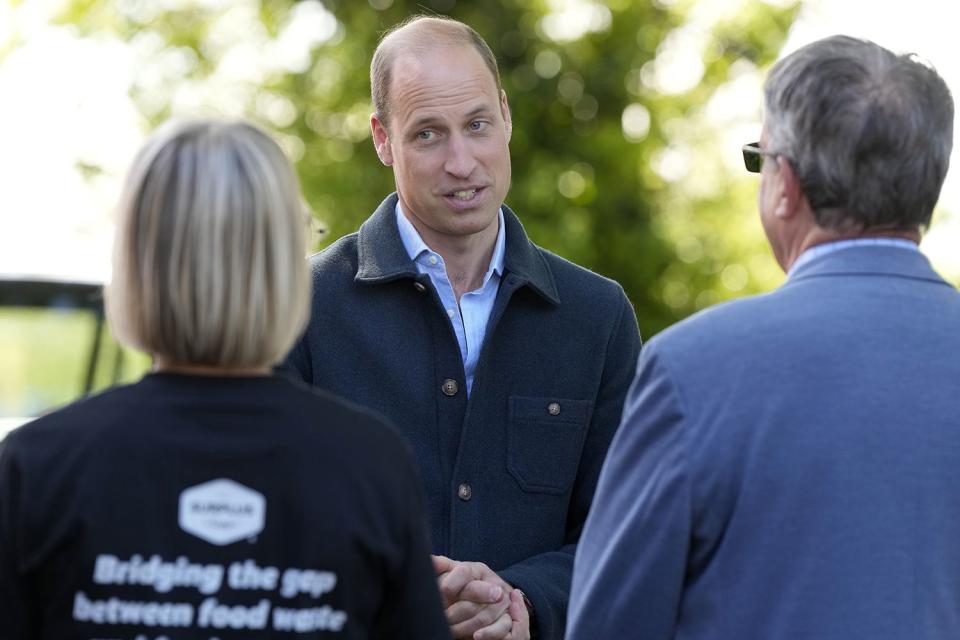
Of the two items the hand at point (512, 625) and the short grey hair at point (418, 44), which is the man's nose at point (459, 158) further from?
the hand at point (512, 625)

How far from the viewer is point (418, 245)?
11.5 feet

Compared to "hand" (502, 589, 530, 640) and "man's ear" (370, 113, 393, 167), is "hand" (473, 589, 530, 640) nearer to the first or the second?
"hand" (502, 589, 530, 640)

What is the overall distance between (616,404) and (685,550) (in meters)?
1.22

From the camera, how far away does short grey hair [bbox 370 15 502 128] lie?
11.9 feet

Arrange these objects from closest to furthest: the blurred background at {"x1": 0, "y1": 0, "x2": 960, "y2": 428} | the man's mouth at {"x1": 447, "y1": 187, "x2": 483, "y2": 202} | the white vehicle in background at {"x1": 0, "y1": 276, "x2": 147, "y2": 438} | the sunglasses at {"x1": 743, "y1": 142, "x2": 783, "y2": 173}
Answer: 1. the sunglasses at {"x1": 743, "y1": 142, "x2": 783, "y2": 173}
2. the man's mouth at {"x1": 447, "y1": 187, "x2": 483, "y2": 202}
3. the white vehicle in background at {"x1": 0, "y1": 276, "x2": 147, "y2": 438}
4. the blurred background at {"x1": 0, "y1": 0, "x2": 960, "y2": 428}

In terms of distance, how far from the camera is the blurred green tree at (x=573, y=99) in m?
14.7

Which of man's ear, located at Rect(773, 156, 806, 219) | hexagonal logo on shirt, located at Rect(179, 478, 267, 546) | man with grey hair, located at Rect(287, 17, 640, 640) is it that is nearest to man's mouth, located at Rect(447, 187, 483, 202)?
man with grey hair, located at Rect(287, 17, 640, 640)

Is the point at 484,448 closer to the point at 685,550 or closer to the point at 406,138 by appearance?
the point at 406,138

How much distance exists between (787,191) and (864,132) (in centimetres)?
16

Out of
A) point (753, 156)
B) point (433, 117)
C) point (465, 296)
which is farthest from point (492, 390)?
point (753, 156)

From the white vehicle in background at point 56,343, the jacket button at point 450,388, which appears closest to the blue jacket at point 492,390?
the jacket button at point 450,388

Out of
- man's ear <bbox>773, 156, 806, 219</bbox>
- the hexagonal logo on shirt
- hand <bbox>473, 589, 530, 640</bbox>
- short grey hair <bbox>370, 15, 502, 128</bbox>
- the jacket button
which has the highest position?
short grey hair <bbox>370, 15, 502, 128</bbox>

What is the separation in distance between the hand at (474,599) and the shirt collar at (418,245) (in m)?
0.73

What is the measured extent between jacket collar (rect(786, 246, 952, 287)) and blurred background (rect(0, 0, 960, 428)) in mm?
11364
